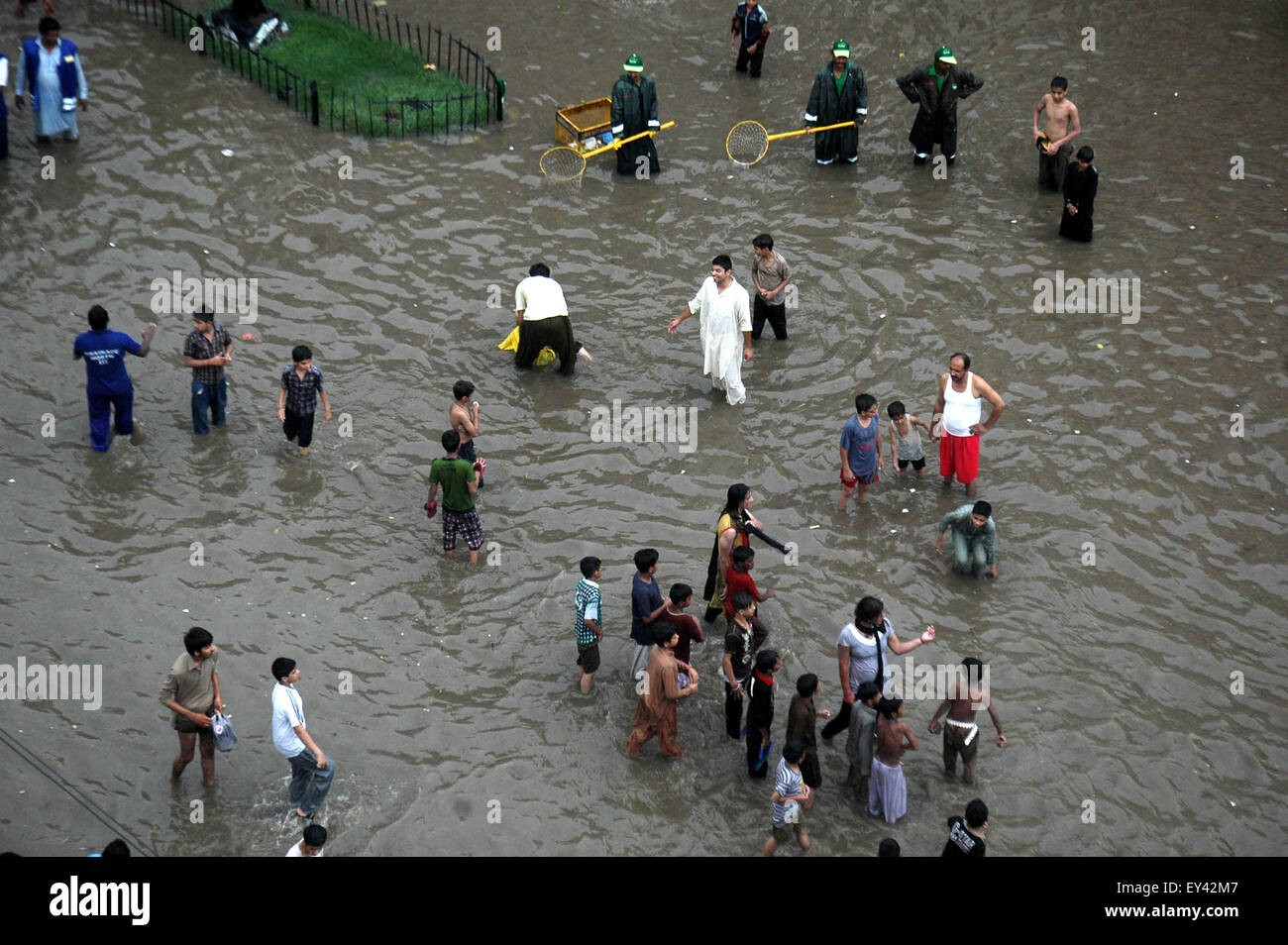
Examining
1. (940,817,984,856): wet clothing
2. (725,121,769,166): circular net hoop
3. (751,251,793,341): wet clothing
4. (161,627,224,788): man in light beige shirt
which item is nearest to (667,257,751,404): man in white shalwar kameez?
(751,251,793,341): wet clothing

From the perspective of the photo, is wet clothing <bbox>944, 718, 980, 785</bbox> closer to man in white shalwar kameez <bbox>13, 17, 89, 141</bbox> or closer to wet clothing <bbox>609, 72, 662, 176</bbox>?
wet clothing <bbox>609, 72, 662, 176</bbox>

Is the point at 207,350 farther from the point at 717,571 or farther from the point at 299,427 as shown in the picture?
the point at 717,571

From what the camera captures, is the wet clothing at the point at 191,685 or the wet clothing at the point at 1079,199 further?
the wet clothing at the point at 1079,199

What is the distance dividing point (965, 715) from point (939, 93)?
10295 mm

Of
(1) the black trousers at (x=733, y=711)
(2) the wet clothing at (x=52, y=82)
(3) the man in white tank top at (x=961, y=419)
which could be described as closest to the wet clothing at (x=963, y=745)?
(1) the black trousers at (x=733, y=711)

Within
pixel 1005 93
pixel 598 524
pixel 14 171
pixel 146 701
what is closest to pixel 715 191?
pixel 1005 93

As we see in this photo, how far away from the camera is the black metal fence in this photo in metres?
19.1

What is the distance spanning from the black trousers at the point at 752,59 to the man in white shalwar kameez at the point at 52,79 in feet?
30.1

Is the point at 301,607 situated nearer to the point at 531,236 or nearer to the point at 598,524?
the point at 598,524

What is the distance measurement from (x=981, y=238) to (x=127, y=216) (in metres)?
10.7

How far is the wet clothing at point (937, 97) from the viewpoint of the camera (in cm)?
1852

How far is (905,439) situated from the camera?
14164mm

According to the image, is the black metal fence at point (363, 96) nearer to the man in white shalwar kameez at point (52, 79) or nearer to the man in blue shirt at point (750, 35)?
the man in white shalwar kameez at point (52, 79)

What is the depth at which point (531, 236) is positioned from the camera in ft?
57.8
